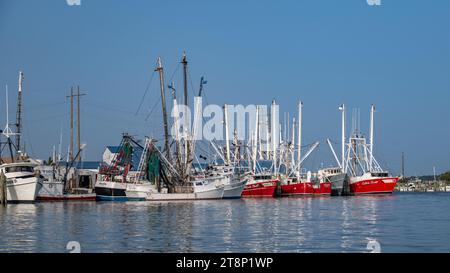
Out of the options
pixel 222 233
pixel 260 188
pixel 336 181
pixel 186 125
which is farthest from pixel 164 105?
pixel 222 233

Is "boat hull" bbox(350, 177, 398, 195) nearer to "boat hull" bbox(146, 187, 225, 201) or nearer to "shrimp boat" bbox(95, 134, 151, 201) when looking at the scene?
"boat hull" bbox(146, 187, 225, 201)

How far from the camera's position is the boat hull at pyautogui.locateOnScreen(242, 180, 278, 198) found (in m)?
110

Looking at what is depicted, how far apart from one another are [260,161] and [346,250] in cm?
10982

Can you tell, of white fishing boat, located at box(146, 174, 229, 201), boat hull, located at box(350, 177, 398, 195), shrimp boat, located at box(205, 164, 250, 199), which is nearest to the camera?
white fishing boat, located at box(146, 174, 229, 201)

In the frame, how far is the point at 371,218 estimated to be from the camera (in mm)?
55844

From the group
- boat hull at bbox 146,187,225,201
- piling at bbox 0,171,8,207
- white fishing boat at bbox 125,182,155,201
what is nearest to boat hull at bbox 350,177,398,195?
boat hull at bbox 146,187,225,201

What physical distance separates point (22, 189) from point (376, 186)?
61288 millimetres

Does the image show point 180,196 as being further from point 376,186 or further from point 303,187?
point 376,186

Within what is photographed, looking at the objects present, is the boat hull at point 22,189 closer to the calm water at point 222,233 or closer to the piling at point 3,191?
the piling at point 3,191

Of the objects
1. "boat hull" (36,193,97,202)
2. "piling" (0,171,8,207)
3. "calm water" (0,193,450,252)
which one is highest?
"piling" (0,171,8,207)

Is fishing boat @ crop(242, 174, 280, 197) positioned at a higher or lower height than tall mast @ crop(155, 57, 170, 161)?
lower

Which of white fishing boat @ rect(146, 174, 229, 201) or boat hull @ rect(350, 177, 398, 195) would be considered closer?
white fishing boat @ rect(146, 174, 229, 201)
